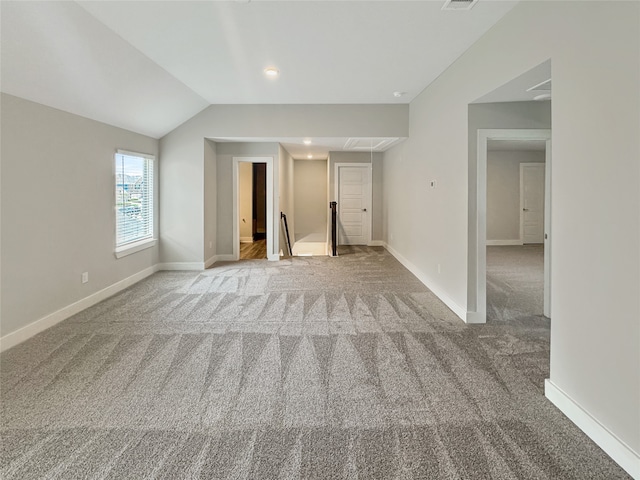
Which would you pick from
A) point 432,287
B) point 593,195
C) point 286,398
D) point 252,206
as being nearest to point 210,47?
point 286,398

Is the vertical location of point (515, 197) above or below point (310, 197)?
below

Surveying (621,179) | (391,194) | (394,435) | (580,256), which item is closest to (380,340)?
(394,435)

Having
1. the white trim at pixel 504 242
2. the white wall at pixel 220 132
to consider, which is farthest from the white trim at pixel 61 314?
the white trim at pixel 504 242

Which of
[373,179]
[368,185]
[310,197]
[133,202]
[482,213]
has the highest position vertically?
[373,179]

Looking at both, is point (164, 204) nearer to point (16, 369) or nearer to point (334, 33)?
point (16, 369)

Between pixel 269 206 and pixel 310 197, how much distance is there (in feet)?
12.4

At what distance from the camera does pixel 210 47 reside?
358 centimetres

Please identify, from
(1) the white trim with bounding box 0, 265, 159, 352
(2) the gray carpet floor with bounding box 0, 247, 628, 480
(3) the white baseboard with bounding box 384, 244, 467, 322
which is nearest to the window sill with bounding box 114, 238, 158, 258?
(1) the white trim with bounding box 0, 265, 159, 352

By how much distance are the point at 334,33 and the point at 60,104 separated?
2786mm

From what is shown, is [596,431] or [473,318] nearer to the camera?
[596,431]

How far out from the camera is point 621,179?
176 cm

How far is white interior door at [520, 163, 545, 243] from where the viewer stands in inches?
364

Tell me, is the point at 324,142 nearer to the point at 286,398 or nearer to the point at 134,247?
the point at 134,247

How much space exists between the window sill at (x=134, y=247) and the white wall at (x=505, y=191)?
787cm
